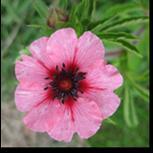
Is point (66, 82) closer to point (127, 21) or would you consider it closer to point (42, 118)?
point (42, 118)

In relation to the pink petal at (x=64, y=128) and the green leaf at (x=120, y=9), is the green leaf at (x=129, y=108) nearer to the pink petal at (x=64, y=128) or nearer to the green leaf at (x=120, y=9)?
the green leaf at (x=120, y=9)

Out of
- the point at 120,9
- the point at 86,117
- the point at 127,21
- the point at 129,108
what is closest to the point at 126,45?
the point at 127,21

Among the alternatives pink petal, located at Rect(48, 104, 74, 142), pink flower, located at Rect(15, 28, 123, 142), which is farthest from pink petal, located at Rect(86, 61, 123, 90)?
pink petal, located at Rect(48, 104, 74, 142)

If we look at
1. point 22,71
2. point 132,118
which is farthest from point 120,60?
point 22,71

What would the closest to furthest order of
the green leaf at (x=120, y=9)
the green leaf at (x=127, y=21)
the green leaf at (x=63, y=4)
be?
1. the green leaf at (x=63, y=4)
2. the green leaf at (x=127, y=21)
3. the green leaf at (x=120, y=9)

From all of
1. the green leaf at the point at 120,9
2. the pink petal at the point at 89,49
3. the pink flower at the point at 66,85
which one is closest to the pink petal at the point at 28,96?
the pink flower at the point at 66,85

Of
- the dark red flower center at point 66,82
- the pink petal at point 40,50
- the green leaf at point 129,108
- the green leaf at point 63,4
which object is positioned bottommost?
the green leaf at point 129,108

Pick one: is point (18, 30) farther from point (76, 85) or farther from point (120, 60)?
point (76, 85)
